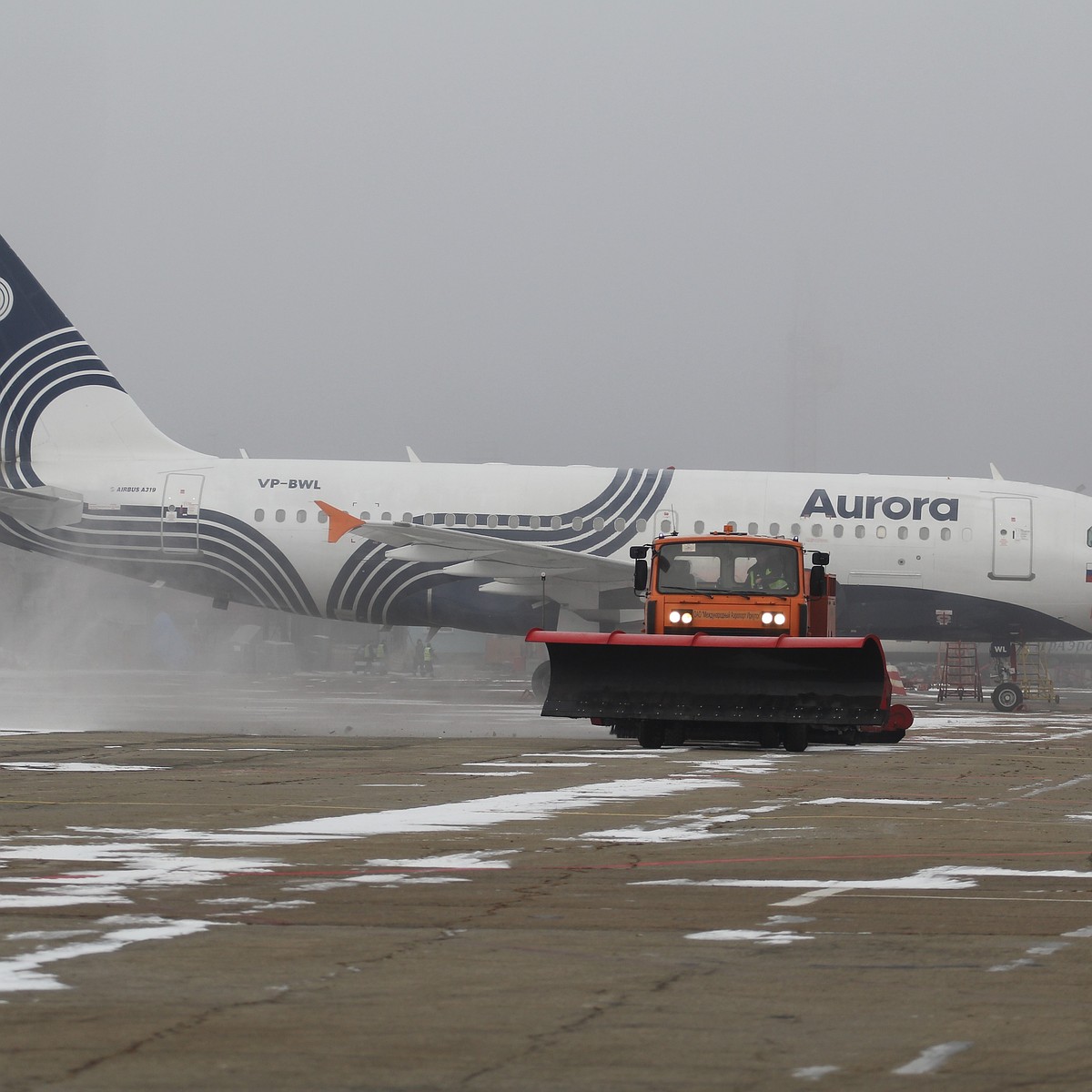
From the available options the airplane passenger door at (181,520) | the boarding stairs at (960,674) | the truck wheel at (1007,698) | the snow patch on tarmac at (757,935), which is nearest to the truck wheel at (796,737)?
the snow patch on tarmac at (757,935)

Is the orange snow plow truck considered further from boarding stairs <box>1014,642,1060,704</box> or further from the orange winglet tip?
boarding stairs <box>1014,642,1060,704</box>

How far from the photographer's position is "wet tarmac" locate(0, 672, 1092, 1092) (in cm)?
435

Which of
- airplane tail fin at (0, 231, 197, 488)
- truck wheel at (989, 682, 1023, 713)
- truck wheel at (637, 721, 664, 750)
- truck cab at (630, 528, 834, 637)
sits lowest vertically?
truck wheel at (637, 721, 664, 750)

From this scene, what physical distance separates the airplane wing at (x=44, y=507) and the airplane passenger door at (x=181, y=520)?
159cm

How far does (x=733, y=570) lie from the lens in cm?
1936

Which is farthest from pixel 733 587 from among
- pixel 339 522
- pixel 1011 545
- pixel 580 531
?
pixel 1011 545

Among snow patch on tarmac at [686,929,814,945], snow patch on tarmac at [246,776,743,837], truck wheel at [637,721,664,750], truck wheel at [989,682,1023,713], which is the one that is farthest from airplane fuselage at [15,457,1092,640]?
snow patch on tarmac at [686,929,814,945]

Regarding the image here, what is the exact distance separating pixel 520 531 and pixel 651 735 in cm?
1334

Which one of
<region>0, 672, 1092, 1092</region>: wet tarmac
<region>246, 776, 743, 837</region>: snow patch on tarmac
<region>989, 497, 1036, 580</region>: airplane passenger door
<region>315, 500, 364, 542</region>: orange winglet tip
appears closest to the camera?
<region>0, 672, 1092, 1092</region>: wet tarmac

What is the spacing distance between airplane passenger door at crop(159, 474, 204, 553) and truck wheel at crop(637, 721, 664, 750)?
597 inches

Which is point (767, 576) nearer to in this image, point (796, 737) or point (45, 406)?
point (796, 737)

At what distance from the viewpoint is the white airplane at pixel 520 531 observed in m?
31.0

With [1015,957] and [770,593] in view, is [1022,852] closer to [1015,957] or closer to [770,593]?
[1015,957]

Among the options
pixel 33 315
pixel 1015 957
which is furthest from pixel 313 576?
pixel 1015 957
